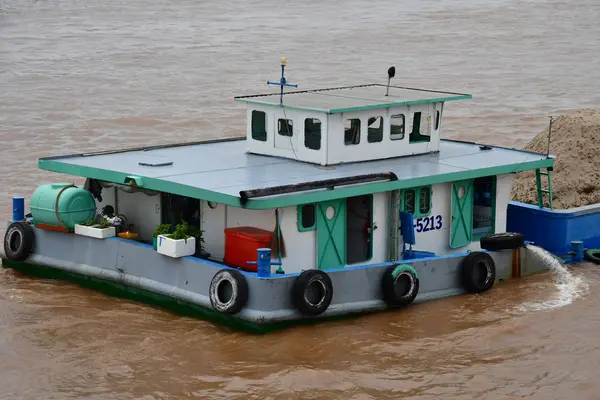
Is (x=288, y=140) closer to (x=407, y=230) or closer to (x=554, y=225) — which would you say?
(x=407, y=230)

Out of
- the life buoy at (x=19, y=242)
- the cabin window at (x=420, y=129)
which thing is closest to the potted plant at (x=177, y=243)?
the life buoy at (x=19, y=242)

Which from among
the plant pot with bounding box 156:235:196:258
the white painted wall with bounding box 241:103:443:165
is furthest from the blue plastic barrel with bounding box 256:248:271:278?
the white painted wall with bounding box 241:103:443:165

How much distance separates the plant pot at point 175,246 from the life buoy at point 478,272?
11.8ft

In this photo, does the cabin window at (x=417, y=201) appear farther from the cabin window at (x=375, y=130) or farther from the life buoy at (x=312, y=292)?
the life buoy at (x=312, y=292)

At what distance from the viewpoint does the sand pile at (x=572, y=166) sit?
19.4 m

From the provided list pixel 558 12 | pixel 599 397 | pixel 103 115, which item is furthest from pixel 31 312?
pixel 558 12

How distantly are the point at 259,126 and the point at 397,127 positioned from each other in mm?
1941

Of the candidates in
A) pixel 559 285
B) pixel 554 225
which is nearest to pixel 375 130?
pixel 554 225

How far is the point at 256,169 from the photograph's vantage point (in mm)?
16672

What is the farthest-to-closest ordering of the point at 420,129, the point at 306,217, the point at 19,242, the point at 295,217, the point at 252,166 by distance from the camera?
the point at 420,129
the point at 19,242
the point at 252,166
the point at 306,217
the point at 295,217

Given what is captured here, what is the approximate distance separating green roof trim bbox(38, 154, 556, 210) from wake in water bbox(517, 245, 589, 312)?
1256 millimetres

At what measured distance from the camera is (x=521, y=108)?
1281 inches

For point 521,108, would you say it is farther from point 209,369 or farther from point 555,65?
point 209,369

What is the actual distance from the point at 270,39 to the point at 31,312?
3190 centimetres
